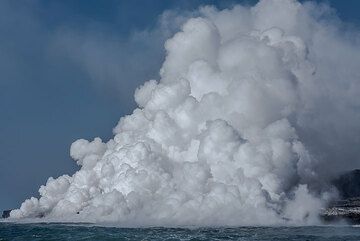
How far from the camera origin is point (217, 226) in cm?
19850

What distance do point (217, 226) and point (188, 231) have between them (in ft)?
89.5

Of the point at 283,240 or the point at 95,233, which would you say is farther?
the point at 95,233

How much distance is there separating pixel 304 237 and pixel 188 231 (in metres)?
35.4

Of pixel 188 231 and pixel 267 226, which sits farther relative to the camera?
pixel 267 226

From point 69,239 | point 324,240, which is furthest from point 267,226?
point 69,239

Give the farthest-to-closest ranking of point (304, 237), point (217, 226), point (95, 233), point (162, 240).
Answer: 1. point (217, 226)
2. point (95, 233)
3. point (304, 237)
4. point (162, 240)

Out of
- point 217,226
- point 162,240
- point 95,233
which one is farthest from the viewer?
point 217,226

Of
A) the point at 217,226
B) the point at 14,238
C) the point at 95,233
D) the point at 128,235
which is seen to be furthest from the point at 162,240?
the point at 217,226

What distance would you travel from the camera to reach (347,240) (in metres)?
146

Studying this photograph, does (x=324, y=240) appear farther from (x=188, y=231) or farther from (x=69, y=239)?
(x=69, y=239)

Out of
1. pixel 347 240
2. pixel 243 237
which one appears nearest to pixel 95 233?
pixel 243 237

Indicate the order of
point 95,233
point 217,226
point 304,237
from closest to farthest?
point 304,237
point 95,233
point 217,226

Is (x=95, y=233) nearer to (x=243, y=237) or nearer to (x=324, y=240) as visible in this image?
(x=243, y=237)

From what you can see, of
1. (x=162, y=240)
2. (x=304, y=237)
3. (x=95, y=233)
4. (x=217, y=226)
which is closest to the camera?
(x=162, y=240)
